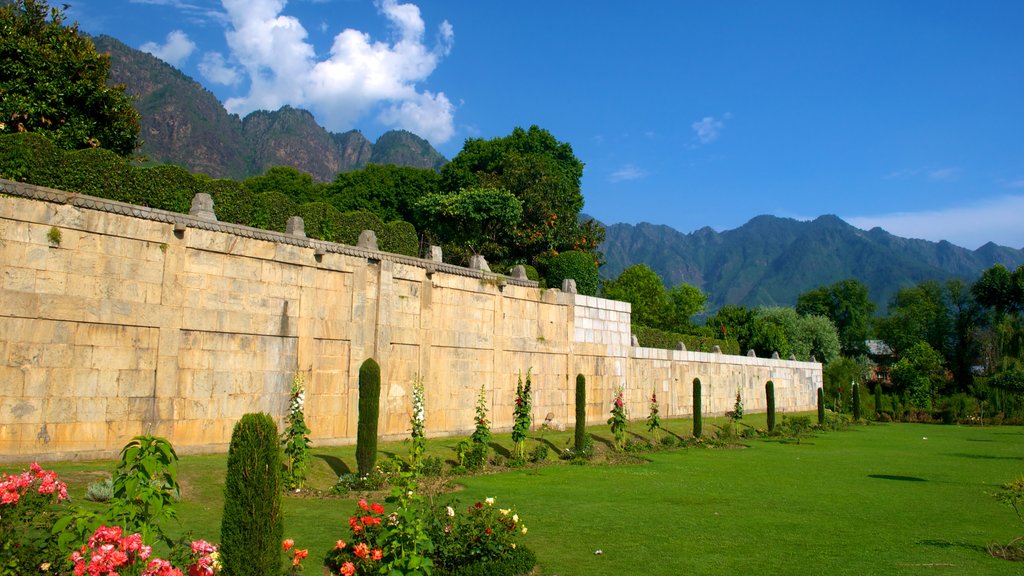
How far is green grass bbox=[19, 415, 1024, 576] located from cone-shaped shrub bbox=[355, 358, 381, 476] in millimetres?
834

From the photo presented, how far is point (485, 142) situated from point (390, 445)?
38.7 m

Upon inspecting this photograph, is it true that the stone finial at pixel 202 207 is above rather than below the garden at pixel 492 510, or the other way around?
above

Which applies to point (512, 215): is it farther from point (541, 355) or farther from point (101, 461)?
point (101, 461)

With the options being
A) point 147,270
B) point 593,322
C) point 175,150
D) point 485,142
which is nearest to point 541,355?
point 593,322

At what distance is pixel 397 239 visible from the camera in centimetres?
2058

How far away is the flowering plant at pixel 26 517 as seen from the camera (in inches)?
194

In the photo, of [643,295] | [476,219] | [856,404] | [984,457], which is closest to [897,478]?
[984,457]

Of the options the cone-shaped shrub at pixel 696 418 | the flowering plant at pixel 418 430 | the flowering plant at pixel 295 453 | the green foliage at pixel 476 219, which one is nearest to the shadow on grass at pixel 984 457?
the cone-shaped shrub at pixel 696 418

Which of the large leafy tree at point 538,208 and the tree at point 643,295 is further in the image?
the tree at point 643,295

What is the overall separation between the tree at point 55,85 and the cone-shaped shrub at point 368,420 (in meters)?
Result: 13.2

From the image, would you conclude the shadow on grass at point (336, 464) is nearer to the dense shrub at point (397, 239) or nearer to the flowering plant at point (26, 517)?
the dense shrub at point (397, 239)

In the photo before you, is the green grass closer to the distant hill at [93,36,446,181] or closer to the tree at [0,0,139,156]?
the tree at [0,0,139,156]

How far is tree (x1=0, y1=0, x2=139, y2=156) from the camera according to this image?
2014 cm

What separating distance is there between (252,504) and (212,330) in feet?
32.4
